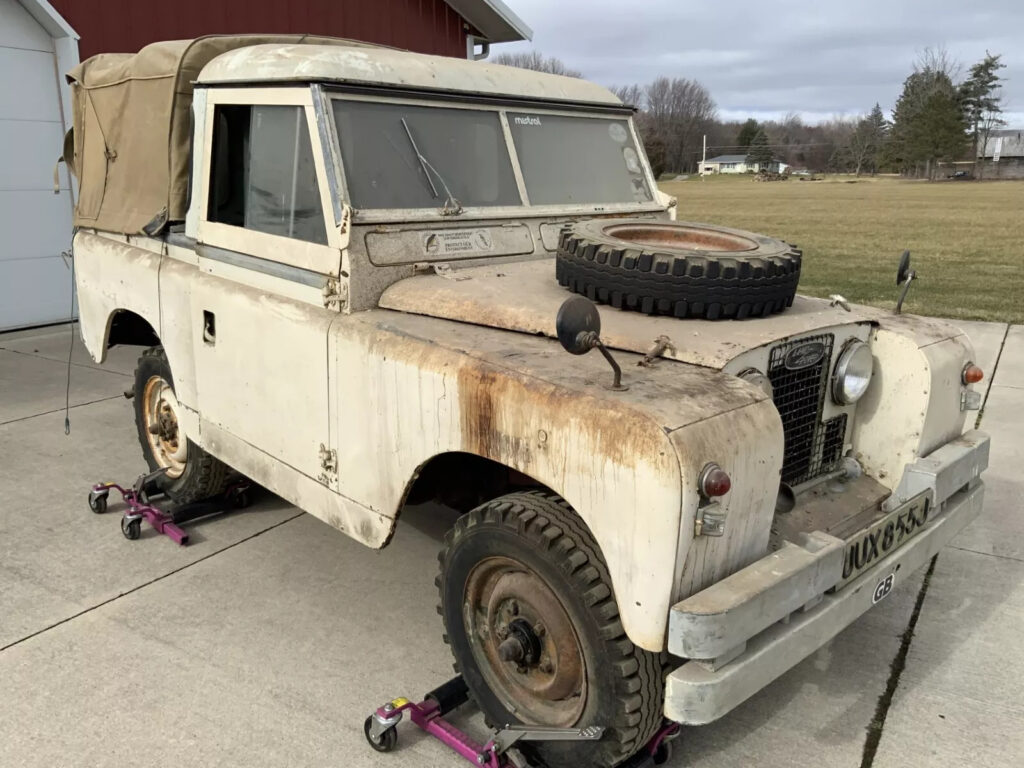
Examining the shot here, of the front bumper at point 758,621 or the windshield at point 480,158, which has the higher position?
the windshield at point 480,158

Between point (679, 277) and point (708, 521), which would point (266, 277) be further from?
point (708, 521)

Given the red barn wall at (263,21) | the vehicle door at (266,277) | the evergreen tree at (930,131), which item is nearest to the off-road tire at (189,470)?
the vehicle door at (266,277)

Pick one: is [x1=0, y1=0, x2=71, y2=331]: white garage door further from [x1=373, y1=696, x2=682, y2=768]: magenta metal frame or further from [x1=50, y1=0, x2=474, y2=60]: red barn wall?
[x1=373, y1=696, x2=682, y2=768]: magenta metal frame

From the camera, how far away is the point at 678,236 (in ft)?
12.0

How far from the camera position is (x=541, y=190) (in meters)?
4.10

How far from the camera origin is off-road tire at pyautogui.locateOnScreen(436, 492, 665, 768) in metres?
2.45

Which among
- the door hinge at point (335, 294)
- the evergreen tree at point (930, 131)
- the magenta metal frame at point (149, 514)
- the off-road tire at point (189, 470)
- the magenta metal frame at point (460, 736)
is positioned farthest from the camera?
the evergreen tree at point (930, 131)

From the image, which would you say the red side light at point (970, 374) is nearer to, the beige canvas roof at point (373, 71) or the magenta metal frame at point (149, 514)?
the beige canvas roof at point (373, 71)

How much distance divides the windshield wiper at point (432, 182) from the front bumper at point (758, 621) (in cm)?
198

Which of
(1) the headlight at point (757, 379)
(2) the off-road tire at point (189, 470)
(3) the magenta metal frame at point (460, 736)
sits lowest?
(3) the magenta metal frame at point (460, 736)

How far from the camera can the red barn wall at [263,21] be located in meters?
9.26

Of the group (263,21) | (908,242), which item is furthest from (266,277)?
(908,242)

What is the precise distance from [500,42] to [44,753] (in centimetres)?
1245

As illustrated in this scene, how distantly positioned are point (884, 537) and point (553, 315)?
1353 mm
